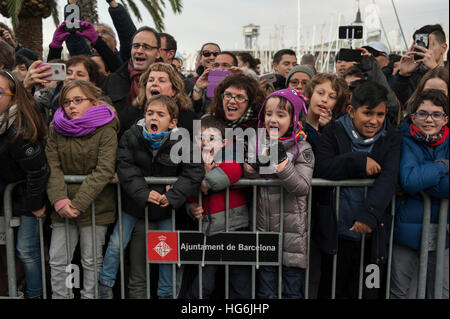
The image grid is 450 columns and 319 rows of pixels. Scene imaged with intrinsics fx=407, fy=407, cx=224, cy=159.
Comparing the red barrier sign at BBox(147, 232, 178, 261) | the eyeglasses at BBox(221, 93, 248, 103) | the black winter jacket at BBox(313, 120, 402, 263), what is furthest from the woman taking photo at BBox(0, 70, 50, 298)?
the black winter jacket at BBox(313, 120, 402, 263)

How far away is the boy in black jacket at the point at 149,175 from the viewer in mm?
2834

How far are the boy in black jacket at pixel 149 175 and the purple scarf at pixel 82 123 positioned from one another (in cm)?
21

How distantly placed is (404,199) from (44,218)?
2.63m

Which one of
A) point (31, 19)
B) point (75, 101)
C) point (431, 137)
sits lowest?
point (431, 137)

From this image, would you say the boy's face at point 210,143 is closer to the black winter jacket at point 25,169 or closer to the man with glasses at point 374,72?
the black winter jacket at point 25,169

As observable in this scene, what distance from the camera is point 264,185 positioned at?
2.88 metres

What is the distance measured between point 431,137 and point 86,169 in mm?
2460

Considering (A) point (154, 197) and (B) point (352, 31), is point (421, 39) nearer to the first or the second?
(B) point (352, 31)

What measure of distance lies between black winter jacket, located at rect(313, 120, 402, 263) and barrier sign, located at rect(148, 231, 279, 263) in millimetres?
386

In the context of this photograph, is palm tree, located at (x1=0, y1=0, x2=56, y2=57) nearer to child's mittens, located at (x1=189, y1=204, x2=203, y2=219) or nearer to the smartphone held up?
the smartphone held up

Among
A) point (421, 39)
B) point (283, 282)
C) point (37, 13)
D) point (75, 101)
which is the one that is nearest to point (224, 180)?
point (283, 282)

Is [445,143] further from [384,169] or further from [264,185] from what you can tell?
[264,185]

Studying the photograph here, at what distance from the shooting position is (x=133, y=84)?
390 centimetres
